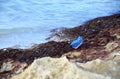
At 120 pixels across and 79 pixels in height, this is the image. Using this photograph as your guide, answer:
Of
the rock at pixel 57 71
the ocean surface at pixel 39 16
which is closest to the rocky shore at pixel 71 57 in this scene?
the rock at pixel 57 71

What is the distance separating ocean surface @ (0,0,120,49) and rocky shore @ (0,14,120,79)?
74 cm

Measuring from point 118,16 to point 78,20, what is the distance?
4.68 feet

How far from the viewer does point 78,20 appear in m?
12.7

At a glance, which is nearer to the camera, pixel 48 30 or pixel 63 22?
pixel 48 30

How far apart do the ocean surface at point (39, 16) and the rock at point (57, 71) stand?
561cm

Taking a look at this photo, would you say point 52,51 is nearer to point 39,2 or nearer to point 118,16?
point 118,16

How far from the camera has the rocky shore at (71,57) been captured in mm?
3800

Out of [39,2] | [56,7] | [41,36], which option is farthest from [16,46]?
[39,2]

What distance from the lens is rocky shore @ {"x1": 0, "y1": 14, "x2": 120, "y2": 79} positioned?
12.5 ft

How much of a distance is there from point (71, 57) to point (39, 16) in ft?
20.6

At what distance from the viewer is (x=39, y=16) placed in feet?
43.9

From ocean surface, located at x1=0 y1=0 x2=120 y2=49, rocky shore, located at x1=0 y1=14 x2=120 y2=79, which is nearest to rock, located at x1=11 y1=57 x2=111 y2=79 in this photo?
rocky shore, located at x1=0 y1=14 x2=120 y2=79

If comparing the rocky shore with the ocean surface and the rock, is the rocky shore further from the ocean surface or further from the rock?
the ocean surface

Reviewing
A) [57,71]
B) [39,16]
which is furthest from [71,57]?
[39,16]
